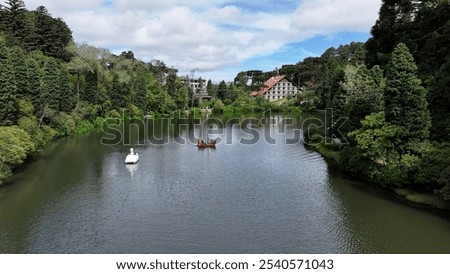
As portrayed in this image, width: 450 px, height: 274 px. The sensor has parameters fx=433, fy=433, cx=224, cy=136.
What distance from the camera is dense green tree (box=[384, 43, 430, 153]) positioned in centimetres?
2602

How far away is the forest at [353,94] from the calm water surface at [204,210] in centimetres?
228

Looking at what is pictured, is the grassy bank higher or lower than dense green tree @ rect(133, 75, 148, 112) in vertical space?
lower

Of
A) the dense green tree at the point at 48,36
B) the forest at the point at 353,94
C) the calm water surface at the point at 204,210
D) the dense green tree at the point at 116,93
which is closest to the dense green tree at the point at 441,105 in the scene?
the forest at the point at 353,94

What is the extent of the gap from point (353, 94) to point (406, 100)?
7.91m

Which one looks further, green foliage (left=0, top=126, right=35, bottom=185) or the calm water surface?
green foliage (left=0, top=126, right=35, bottom=185)

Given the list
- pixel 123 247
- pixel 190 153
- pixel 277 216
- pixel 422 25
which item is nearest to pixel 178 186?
pixel 277 216

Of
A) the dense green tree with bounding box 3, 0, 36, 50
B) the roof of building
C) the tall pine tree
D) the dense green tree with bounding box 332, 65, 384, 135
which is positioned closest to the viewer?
the dense green tree with bounding box 332, 65, 384, 135

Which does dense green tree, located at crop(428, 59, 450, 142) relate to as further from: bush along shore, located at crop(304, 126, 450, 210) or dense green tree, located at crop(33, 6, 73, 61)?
dense green tree, located at crop(33, 6, 73, 61)

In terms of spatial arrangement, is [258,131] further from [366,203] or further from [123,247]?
[123,247]

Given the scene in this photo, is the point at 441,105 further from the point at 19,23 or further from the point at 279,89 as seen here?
the point at 279,89

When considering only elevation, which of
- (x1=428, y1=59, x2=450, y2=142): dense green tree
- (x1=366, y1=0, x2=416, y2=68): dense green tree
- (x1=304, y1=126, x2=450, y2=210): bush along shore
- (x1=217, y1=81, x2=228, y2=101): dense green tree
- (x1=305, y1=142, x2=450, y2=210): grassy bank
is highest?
(x1=366, y1=0, x2=416, y2=68): dense green tree

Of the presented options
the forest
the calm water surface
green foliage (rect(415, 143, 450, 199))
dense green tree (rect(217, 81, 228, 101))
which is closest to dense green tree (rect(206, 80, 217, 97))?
dense green tree (rect(217, 81, 228, 101))

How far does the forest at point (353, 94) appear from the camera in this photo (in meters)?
26.2

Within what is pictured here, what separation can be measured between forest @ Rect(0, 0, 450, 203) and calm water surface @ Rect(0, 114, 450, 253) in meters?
2.28
